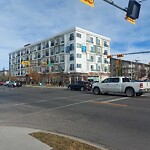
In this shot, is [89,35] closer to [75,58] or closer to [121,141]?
[75,58]

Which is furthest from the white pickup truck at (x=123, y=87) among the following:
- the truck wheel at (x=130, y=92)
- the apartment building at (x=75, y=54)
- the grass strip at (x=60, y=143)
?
the apartment building at (x=75, y=54)

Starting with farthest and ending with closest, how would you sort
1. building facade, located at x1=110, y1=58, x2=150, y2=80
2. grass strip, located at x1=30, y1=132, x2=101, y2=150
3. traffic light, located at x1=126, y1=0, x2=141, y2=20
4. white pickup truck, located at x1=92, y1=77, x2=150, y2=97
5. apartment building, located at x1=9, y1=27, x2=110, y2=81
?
building facade, located at x1=110, y1=58, x2=150, y2=80 → apartment building, located at x1=9, y1=27, x2=110, y2=81 → white pickup truck, located at x1=92, y1=77, x2=150, y2=97 → traffic light, located at x1=126, y1=0, x2=141, y2=20 → grass strip, located at x1=30, y1=132, x2=101, y2=150

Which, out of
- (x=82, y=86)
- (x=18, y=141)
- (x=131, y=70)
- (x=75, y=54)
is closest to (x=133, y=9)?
(x=18, y=141)

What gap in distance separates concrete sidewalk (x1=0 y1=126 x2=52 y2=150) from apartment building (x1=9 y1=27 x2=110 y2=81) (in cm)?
5074

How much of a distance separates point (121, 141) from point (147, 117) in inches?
137

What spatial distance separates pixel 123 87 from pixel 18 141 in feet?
48.9

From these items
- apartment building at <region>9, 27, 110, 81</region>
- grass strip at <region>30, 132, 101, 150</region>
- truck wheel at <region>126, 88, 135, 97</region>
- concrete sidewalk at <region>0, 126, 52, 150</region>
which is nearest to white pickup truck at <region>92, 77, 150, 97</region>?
truck wheel at <region>126, 88, 135, 97</region>

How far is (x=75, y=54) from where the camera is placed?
62.5 metres

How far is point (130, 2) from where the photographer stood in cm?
1138

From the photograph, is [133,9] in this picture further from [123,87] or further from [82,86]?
[82,86]

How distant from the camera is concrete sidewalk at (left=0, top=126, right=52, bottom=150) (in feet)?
17.1

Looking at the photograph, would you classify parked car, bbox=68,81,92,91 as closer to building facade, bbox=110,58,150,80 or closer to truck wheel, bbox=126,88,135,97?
truck wheel, bbox=126,88,135,97

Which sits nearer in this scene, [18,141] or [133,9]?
[18,141]

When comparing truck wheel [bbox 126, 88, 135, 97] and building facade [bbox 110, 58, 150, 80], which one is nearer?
truck wheel [bbox 126, 88, 135, 97]
